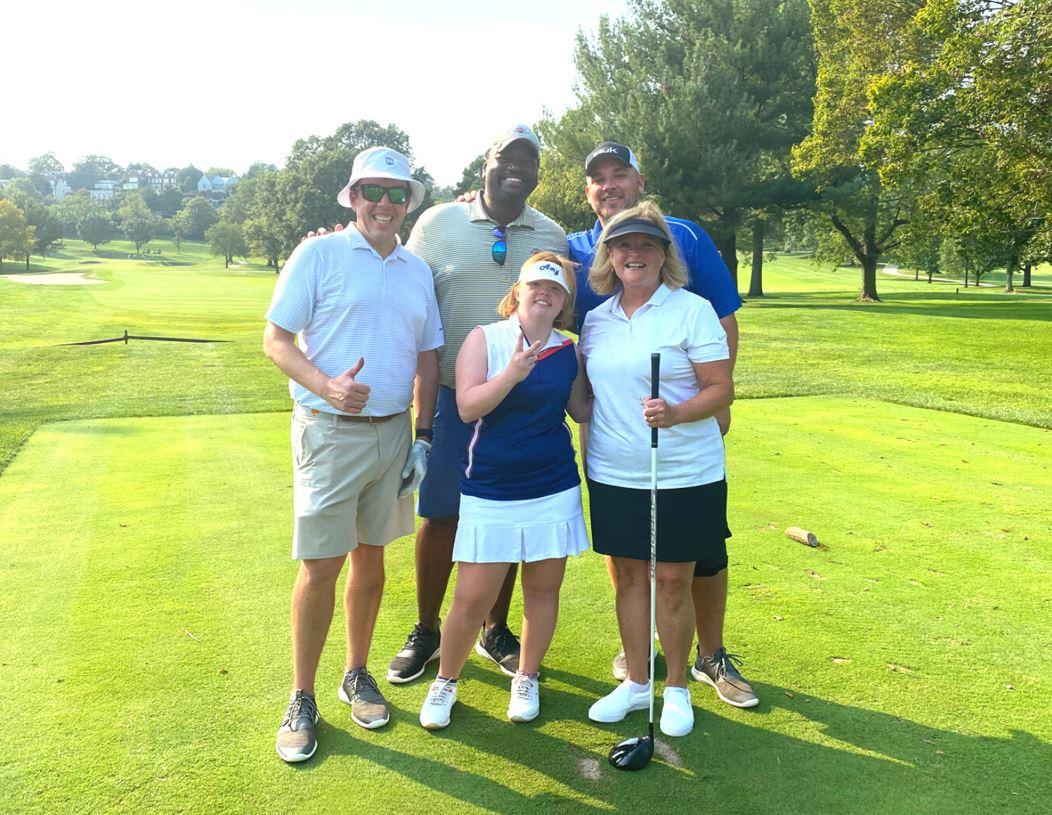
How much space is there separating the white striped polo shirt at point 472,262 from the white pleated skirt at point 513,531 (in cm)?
83

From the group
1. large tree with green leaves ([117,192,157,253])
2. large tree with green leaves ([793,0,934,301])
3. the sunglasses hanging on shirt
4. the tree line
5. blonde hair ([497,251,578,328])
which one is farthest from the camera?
large tree with green leaves ([117,192,157,253])

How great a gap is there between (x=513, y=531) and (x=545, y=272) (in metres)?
1.03

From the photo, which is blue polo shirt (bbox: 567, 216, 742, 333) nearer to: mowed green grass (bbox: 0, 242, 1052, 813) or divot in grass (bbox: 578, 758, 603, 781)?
mowed green grass (bbox: 0, 242, 1052, 813)

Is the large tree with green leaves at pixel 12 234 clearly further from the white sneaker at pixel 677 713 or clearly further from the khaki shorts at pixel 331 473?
the white sneaker at pixel 677 713

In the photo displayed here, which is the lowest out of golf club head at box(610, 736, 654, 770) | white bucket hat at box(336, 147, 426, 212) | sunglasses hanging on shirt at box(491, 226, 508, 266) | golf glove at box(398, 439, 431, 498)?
golf club head at box(610, 736, 654, 770)

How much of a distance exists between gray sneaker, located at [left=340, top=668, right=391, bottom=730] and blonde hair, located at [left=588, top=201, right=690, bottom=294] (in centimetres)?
189

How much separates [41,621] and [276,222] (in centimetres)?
6867

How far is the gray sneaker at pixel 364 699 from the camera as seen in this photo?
3248 mm

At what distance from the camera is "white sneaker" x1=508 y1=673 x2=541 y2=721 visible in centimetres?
331

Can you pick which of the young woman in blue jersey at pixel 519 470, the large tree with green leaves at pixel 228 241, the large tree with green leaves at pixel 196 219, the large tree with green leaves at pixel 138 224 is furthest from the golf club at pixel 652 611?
the large tree with green leaves at pixel 196 219

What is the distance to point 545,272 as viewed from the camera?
3188mm

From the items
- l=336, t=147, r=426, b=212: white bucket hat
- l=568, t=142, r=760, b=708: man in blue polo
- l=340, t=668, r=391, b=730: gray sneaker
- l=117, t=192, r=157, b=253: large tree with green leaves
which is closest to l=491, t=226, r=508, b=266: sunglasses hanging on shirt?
l=568, t=142, r=760, b=708: man in blue polo

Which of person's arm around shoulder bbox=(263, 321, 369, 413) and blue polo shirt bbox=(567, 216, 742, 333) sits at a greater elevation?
blue polo shirt bbox=(567, 216, 742, 333)

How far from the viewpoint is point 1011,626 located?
13.1 ft
